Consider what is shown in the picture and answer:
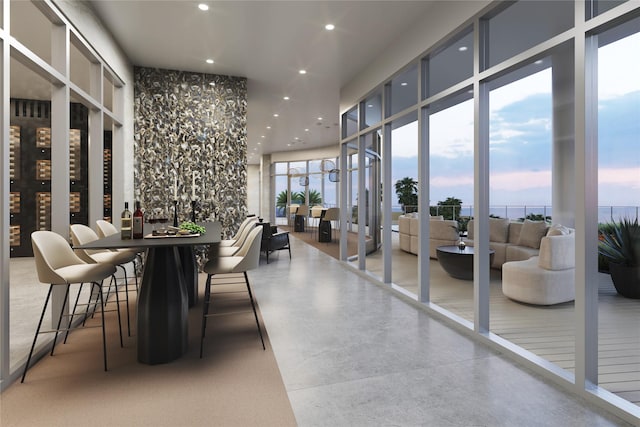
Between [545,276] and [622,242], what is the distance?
155cm

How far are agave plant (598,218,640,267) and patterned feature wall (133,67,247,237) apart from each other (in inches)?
200

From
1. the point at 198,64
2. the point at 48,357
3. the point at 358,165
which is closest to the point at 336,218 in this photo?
the point at 358,165

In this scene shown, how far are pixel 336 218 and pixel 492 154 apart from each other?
6.65 m

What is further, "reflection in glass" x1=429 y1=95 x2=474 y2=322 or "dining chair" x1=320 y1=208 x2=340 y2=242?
"dining chair" x1=320 y1=208 x2=340 y2=242

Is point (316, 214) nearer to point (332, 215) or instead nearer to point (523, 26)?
point (332, 215)

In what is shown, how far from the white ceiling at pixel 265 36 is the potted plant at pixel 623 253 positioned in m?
2.88

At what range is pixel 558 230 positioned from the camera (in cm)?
319

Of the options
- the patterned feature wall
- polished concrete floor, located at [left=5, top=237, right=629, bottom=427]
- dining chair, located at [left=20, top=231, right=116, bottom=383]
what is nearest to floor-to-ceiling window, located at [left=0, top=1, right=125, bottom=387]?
dining chair, located at [left=20, top=231, right=116, bottom=383]

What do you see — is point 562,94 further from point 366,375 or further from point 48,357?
point 48,357

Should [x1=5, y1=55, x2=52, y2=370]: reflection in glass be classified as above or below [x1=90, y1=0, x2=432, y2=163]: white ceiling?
below

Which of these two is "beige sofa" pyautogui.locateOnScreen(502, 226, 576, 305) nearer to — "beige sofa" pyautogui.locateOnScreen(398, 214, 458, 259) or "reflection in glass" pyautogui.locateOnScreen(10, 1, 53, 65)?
"beige sofa" pyautogui.locateOnScreen(398, 214, 458, 259)

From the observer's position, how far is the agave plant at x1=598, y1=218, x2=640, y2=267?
7.37 ft

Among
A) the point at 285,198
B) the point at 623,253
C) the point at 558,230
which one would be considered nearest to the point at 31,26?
the point at 558,230

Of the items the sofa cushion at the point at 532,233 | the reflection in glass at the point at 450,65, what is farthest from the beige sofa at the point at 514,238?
the reflection in glass at the point at 450,65
